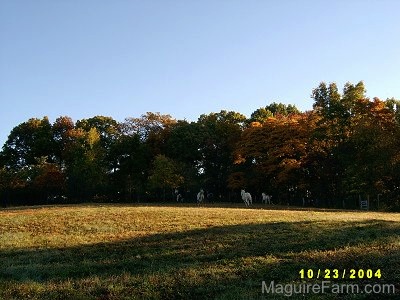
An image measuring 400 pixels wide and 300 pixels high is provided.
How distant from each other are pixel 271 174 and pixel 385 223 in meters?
45.6

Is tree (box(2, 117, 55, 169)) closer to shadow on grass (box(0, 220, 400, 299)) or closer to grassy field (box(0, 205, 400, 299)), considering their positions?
grassy field (box(0, 205, 400, 299))

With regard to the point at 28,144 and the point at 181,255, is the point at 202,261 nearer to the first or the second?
the point at 181,255

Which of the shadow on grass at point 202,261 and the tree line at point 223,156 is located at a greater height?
the tree line at point 223,156

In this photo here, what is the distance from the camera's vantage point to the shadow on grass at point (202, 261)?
487 inches

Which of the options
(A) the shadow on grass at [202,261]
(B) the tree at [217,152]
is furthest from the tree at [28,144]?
(A) the shadow on grass at [202,261]

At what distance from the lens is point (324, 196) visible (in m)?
69.5

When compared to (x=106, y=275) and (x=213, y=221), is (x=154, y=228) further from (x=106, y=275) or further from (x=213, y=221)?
(x=106, y=275)

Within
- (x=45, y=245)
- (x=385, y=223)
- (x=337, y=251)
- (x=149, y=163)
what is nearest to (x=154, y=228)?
(x=45, y=245)

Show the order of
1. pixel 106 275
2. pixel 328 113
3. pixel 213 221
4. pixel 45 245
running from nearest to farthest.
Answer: pixel 106 275
pixel 45 245
pixel 213 221
pixel 328 113

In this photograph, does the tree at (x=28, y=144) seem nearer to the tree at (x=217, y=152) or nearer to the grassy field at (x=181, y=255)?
the tree at (x=217, y=152)

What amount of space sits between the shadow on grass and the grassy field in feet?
0.11

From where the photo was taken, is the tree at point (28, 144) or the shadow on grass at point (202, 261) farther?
the tree at point (28, 144)
